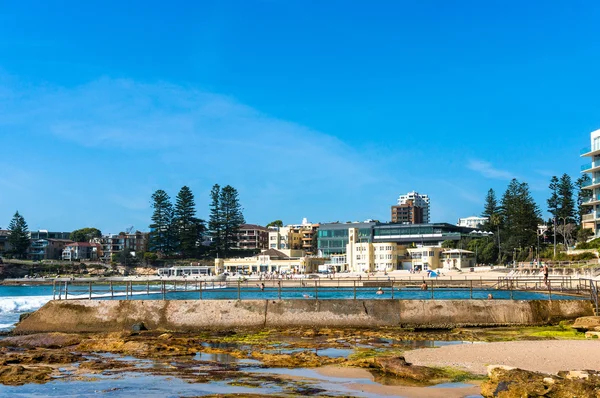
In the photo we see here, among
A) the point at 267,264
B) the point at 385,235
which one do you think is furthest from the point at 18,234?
the point at 385,235

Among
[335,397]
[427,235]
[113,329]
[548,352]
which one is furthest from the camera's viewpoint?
[427,235]

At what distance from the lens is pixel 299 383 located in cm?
1200

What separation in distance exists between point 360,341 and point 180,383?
689 cm

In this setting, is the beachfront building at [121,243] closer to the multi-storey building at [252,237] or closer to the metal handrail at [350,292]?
the multi-storey building at [252,237]

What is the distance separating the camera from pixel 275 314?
2109 centimetres

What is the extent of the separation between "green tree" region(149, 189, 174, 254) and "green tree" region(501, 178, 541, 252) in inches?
2692

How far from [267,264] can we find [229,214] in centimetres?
1694

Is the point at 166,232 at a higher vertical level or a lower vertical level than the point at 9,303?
higher

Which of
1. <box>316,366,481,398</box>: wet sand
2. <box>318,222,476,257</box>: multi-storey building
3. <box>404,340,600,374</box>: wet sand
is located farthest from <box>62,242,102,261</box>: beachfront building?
<box>316,366,481,398</box>: wet sand

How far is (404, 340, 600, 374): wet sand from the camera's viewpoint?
13.2 m

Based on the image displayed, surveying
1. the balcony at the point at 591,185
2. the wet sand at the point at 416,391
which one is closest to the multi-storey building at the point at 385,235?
the balcony at the point at 591,185

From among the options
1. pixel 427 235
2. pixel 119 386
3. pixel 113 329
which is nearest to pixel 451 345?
pixel 119 386

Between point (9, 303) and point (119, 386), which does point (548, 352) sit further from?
point (9, 303)

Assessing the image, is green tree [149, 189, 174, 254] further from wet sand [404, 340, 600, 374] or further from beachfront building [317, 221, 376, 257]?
wet sand [404, 340, 600, 374]
